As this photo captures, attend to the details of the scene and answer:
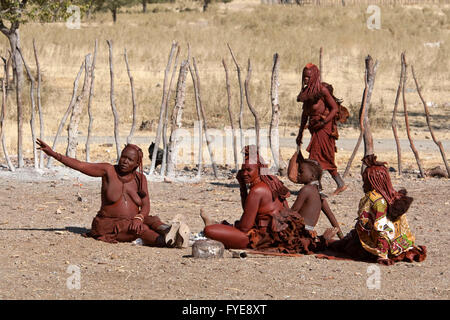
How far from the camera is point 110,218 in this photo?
7.61 metres

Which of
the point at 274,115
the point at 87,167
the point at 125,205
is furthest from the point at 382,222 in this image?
the point at 274,115

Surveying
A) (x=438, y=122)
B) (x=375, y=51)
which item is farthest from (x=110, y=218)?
(x=375, y=51)

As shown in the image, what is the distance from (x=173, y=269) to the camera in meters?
6.74

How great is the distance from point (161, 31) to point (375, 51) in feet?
27.4

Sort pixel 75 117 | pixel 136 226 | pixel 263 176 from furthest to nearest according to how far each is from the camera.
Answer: pixel 75 117 → pixel 136 226 → pixel 263 176

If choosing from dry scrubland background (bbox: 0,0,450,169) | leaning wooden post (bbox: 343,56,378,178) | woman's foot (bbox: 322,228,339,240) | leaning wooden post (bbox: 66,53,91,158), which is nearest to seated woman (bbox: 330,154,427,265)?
woman's foot (bbox: 322,228,339,240)

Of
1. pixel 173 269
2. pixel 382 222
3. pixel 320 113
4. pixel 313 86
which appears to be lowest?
pixel 173 269

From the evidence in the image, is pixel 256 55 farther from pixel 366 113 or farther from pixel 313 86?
pixel 313 86

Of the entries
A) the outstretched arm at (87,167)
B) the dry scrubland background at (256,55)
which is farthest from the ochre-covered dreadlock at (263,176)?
the dry scrubland background at (256,55)

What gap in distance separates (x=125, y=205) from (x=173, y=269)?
3.52 ft

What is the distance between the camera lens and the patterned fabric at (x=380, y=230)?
6.94 m

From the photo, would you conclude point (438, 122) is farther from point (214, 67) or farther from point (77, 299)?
point (77, 299)

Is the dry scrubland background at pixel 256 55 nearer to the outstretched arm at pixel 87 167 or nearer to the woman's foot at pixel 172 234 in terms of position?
the outstretched arm at pixel 87 167

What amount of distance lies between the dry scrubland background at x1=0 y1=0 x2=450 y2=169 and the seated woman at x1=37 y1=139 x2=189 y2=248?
6185 mm
